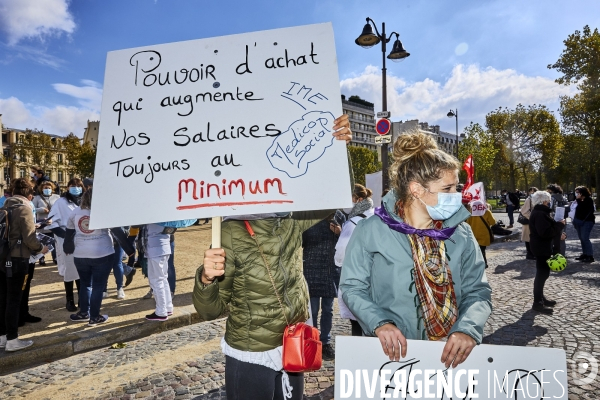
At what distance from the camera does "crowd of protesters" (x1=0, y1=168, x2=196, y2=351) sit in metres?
4.35

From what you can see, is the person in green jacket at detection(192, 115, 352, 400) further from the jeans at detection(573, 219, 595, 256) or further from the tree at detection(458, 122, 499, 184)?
the tree at detection(458, 122, 499, 184)

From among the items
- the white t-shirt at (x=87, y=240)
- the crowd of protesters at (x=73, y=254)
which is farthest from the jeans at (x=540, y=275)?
the white t-shirt at (x=87, y=240)

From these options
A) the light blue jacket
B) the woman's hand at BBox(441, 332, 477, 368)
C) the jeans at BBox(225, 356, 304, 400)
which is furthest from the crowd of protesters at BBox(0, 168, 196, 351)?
the woman's hand at BBox(441, 332, 477, 368)

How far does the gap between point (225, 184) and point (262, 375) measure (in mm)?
912

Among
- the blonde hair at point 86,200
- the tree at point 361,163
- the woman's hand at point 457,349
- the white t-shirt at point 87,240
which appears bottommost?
the woman's hand at point 457,349

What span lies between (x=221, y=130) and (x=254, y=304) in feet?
2.71

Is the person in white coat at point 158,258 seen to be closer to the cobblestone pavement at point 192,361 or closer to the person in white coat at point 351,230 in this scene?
the cobblestone pavement at point 192,361

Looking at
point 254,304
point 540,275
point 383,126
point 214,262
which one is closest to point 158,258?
point 254,304

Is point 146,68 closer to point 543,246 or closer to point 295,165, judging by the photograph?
point 295,165

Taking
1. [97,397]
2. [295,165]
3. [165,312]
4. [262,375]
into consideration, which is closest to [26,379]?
[97,397]

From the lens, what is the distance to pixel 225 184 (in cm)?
176

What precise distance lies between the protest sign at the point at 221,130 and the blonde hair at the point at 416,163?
15.4 inches

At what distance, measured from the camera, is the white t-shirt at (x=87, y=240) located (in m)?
5.21

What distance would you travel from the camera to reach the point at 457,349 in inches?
62.9
